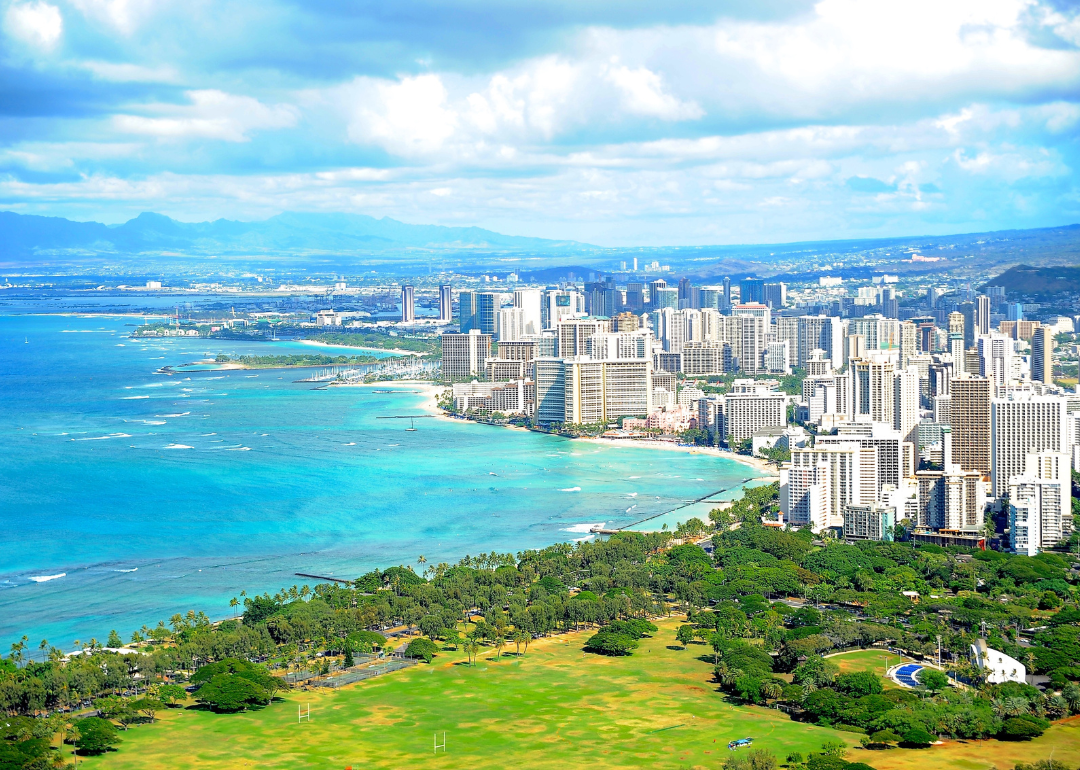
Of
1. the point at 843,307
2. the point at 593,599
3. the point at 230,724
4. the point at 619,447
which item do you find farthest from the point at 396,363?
the point at 230,724

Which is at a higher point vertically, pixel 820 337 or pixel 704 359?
pixel 820 337

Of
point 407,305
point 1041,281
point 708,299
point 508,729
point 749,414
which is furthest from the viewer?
point 407,305

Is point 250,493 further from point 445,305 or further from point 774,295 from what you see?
point 774,295

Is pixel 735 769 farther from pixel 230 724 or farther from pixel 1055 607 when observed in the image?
pixel 1055 607

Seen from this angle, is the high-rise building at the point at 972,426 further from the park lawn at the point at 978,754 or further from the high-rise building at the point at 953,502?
the park lawn at the point at 978,754

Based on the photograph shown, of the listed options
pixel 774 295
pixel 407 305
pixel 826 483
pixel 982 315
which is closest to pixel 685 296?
pixel 774 295

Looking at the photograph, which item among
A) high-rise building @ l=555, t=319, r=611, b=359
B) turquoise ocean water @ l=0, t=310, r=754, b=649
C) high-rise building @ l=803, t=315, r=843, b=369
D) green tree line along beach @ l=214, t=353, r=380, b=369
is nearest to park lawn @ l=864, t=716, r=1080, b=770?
turquoise ocean water @ l=0, t=310, r=754, b=649

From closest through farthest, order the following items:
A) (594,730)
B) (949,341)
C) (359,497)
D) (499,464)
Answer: (594,730) < (359,497) < (499,464) < (949,341)
